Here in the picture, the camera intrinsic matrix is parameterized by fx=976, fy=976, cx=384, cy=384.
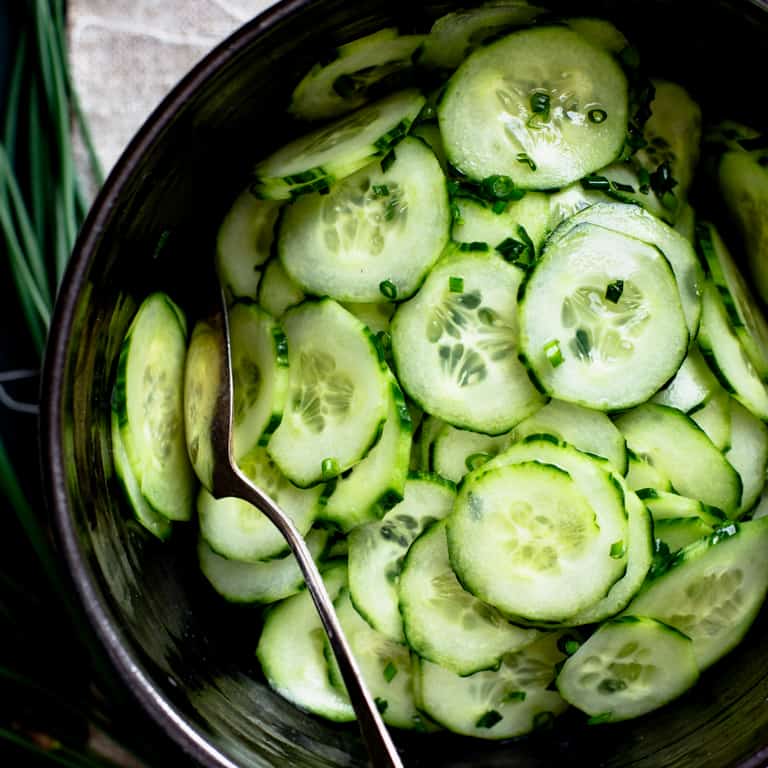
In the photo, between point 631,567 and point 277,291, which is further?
point 277,291

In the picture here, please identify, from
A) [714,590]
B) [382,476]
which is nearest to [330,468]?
[382,476]

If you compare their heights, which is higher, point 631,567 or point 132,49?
point 132,49

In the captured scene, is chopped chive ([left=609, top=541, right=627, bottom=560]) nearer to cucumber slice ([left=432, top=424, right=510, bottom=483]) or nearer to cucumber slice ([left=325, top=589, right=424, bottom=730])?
cucumber slice ([left=432, top=424, right=510, bottom=483])

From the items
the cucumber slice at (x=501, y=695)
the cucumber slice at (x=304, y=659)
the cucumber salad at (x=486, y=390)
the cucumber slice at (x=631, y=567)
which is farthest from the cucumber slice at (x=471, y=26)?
the cucumber slice at (x=501, y=695)

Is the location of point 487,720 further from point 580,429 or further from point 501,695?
point 580,429

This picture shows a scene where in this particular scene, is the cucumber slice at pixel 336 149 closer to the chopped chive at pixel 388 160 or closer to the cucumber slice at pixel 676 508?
the chopped chive at pixel 388 160

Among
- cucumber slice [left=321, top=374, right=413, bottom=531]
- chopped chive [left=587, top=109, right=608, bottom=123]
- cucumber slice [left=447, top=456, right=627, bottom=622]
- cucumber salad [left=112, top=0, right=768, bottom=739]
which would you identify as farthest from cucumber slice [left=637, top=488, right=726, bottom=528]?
chopped chive [left=587, top=109, right=608, bottom=123]

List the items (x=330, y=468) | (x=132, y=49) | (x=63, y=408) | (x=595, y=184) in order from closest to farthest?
(x=63, y=408), (x=330, y=468), (x=595, y=184), (x=132, y=49)

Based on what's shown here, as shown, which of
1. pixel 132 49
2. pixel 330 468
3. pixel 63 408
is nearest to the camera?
pixel 63 408
